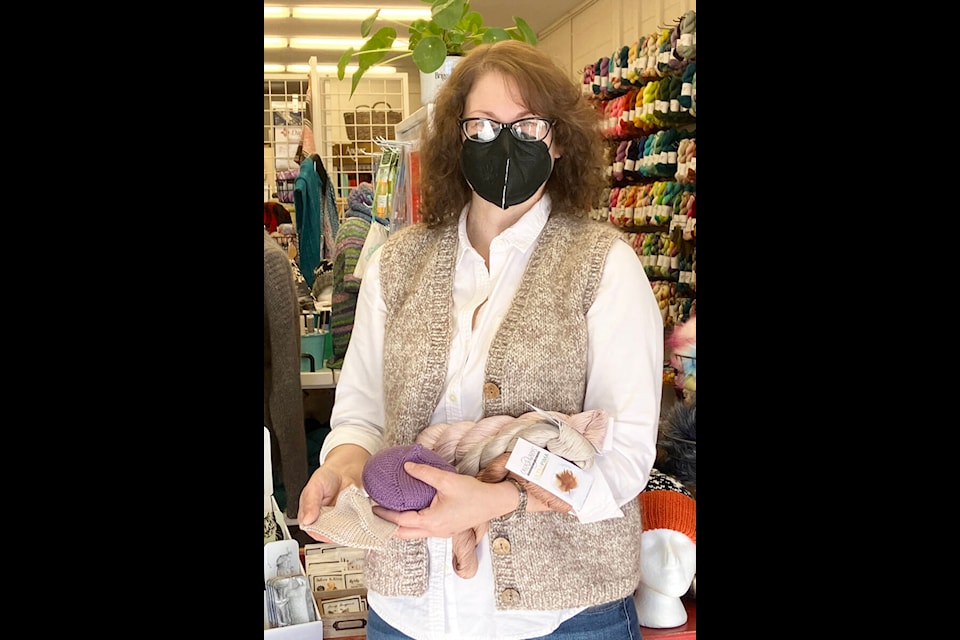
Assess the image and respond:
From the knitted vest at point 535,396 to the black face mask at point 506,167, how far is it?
0.09m

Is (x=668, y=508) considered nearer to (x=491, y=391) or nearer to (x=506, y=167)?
(x=491, y=391)

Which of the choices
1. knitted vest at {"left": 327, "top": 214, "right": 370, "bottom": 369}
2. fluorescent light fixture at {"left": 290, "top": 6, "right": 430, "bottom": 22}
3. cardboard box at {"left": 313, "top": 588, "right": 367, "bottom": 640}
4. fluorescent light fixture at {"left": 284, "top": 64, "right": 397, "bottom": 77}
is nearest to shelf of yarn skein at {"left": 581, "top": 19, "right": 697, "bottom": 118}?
knitted vest at {"left": 327, "top": 214, "right": 370, "bottom": 369}

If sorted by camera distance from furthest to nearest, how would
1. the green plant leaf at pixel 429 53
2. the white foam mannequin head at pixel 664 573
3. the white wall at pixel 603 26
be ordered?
1. the white wall at pixel 603 26
2. the green plant leaf at pixel 429 53
3. the white foam mannequin head at pixel 664 573

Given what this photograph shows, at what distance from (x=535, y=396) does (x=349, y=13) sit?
6.24 meters

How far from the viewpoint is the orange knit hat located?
1.41 metres

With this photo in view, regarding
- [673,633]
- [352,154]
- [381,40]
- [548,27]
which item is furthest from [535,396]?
[548,27]

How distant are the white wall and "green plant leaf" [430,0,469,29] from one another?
332 cm

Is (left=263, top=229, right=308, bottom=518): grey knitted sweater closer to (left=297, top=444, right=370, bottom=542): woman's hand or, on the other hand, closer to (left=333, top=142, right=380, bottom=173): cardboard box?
(left=297, top=444, right=370, bottom=542): woman's hand

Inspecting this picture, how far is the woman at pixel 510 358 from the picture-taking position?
→ 3.63 ft

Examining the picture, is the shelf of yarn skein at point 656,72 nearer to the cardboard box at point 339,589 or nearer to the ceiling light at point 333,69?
A: the cardboard box at point 339,589

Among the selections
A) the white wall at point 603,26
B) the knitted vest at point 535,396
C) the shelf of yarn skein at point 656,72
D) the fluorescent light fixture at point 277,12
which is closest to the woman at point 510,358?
the knitted vest at point 535,396

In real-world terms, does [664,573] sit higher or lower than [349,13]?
lower

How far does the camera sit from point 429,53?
206 cm
